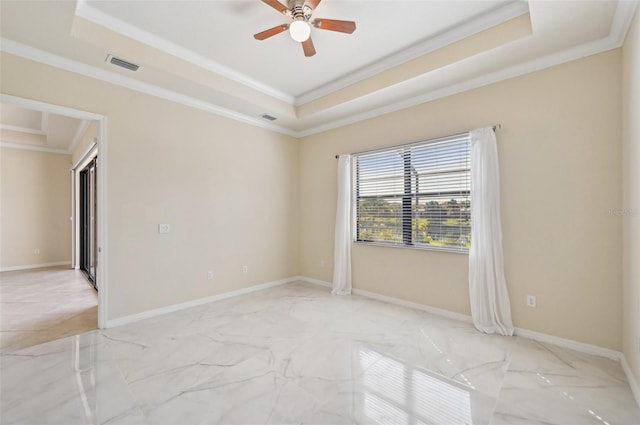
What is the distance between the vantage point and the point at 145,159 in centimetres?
349

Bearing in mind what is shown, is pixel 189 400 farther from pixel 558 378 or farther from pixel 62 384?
pixel 558 378

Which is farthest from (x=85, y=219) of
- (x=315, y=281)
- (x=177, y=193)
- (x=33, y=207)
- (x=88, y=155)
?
(x=315, y=281)

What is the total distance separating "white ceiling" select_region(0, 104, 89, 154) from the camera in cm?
510

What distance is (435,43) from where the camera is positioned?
300cm

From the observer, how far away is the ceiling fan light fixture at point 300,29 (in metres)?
2.37

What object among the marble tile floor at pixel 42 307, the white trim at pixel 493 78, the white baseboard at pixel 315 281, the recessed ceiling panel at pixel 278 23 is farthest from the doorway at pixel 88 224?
the white trim at pixel 493 78

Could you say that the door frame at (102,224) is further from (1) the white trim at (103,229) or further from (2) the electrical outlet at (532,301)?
(2) the electrical outlet at (532,301)

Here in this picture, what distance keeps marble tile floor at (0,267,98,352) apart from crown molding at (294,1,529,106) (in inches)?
169

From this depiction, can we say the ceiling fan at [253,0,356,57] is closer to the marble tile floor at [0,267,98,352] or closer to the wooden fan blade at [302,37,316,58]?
the wooden fan blade at [302,37,316,58]

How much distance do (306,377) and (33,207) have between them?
8010 millimetres

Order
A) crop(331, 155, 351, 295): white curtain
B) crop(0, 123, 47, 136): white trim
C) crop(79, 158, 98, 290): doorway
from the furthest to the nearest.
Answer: crop(0, 123, 47, 136): white trim → crop(79, 158, 98, 290): doorway → crop(331, 155, 351, 295): white curtain

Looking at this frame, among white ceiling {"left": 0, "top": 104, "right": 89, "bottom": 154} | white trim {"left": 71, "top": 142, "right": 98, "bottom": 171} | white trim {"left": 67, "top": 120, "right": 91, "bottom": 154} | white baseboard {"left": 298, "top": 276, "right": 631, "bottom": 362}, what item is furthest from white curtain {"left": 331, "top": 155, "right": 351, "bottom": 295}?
white ceiling {"left": 0, "top": 104, "right": 89, "bottom": 154}

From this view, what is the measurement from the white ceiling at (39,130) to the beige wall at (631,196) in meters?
7.09

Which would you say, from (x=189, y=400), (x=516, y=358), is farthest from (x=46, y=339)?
(x=516, y=358)
